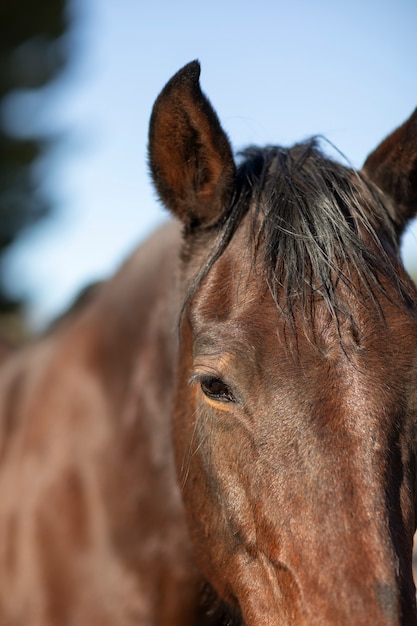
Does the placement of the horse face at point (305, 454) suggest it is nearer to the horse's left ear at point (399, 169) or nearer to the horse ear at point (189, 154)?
the horse ear at point (189, 154)

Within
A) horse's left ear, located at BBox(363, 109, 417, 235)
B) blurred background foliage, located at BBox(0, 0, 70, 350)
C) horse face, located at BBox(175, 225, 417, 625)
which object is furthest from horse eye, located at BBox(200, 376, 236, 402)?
blurred background foliage, located at BBox(0, 0, 70, 350)

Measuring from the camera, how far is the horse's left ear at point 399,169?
89.0 inches

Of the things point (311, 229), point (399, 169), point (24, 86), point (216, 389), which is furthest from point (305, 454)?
point (24, 86)

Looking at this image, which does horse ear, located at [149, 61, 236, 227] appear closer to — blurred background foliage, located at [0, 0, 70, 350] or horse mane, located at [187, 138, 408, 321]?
horse mane, located at [187, 138, 408, 321]

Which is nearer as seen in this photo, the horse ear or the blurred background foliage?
the horse ear

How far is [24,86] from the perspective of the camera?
19125mm

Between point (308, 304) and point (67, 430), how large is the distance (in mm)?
1654

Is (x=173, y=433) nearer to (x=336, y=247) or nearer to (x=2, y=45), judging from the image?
(x=336, y=247)

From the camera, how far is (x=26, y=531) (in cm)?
300

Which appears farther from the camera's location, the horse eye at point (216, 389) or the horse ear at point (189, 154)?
the horse ear at point (189, 154)

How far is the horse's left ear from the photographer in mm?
2260

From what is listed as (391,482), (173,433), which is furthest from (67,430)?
(391,482)

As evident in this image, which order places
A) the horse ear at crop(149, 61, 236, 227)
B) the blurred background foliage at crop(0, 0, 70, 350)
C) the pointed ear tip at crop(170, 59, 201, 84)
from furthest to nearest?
the blurred background foliage at crop(0, 0, 70, 350)
the horse ear at crop(149, 61, 236, 227)
the pointed ear tip at crop(170, 59, 201, 84)

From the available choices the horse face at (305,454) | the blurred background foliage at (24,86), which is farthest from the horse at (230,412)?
the blurred background foliage at (24,86)
